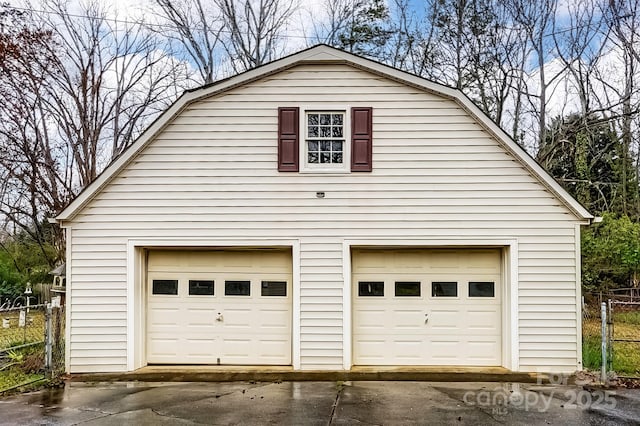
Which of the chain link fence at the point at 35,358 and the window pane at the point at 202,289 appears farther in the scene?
the window pane at the point at 202,289

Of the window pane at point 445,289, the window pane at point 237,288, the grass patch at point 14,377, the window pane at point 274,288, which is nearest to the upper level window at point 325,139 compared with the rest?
the window pane at point 274,288

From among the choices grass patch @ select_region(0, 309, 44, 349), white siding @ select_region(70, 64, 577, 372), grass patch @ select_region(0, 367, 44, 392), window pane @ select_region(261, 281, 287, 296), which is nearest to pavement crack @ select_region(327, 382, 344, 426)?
white siding @ select_region(70, 64, 577, 372)

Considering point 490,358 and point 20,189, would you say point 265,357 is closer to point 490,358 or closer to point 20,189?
point 490,358

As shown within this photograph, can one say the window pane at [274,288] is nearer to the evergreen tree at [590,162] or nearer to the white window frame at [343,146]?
the white window frame at [343,146]

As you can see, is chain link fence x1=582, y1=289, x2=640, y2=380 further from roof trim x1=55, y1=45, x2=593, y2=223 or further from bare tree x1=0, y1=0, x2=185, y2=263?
bare tree x1=0, y1=0, x2=185, y2=263

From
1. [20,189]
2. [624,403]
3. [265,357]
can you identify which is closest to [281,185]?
[265,357]

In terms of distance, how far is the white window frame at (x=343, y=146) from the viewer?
32.7 feet

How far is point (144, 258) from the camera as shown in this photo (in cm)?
1033

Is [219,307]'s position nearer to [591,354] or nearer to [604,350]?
[604,350]

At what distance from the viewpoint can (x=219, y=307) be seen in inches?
408

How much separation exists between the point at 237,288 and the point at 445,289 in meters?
3.80

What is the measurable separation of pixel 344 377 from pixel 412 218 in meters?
2.94

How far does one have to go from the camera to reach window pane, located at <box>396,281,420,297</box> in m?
10.2

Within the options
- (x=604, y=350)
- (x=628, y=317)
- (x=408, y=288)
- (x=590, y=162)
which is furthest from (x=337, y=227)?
(x=590, y=162)
